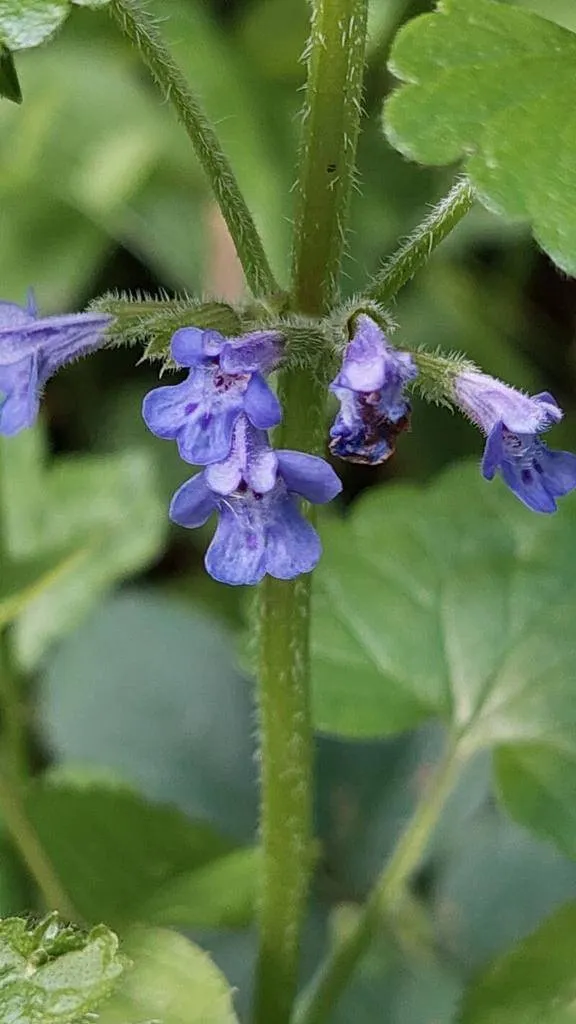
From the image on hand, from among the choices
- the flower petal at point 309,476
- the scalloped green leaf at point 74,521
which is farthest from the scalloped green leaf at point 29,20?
the scalloped green leaf at point 74,521

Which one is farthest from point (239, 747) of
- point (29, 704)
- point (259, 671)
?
point (259, 671)

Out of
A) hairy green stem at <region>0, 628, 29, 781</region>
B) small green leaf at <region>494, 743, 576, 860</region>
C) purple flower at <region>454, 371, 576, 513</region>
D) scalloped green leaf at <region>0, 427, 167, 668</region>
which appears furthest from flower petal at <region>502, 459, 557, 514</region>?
scalloped green leaf at <region>0, 427, 167, 668</region>

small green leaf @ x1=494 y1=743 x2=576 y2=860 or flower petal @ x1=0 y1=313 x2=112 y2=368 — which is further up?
flower petal @ x1=0 y1=313 x2=112 y2=368

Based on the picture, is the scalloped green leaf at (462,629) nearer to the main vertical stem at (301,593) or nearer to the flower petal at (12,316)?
the main vertical stem at (301,593)

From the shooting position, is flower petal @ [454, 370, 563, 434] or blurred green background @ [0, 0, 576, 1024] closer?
flower petal @ [454, 370, 563, 434]

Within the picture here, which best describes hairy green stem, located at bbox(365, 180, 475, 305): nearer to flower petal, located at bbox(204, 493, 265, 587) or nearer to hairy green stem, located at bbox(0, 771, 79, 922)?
flower petal, located at bbox(204, 493, 265, 587)

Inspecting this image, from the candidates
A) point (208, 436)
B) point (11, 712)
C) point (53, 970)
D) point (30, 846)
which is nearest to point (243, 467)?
point (208, 436)

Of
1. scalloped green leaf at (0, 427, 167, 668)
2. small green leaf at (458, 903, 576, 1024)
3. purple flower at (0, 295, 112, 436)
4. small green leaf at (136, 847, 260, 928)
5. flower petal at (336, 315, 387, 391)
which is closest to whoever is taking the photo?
flower petal at (336, 315, 387, 391)

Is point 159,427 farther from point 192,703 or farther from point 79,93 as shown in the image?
point 79,93
